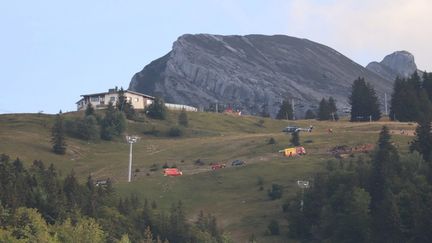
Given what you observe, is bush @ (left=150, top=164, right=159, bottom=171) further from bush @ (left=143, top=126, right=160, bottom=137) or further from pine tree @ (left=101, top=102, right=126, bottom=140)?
bush @ (left=143, top=126, right=160, bottom=137)

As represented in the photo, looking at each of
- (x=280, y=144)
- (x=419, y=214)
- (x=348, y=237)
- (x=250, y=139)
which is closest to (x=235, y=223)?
(x=348, y=237)

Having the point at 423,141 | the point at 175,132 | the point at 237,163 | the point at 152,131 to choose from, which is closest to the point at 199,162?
the point at 237,163

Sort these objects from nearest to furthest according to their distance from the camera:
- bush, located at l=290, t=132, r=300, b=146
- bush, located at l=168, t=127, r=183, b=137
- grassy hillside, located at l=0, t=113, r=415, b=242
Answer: grassy hillside, located at l=0, t=113, r=415, b=242
bush, located at l=290, t=132, r=300, b=146
bush, located at l=168, t=127, r=183, b=137

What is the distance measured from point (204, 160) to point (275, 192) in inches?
1318

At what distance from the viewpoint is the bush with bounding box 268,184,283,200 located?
4764 inches

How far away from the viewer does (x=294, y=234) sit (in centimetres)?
10725

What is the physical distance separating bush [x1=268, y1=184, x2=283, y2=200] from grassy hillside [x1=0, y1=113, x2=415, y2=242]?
1.00m

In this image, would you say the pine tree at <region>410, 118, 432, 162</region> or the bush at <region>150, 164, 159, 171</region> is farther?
the bush at <region>150, 164, 159, 171</region>

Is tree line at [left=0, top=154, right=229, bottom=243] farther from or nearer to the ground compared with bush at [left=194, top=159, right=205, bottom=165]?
nearer to the ground

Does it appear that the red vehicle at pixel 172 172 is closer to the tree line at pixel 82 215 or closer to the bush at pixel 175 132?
the tree line at pixel 82 215

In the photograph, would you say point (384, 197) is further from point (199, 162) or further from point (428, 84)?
point (428, 84)

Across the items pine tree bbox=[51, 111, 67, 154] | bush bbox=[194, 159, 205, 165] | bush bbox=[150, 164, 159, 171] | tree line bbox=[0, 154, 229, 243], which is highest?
pine tree bbox=[51, 111, 67, 154]

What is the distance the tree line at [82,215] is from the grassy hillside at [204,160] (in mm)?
8681

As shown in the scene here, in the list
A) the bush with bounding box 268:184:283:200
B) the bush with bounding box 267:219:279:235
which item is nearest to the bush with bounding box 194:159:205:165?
the bush with bounding box 268:184:283:200
